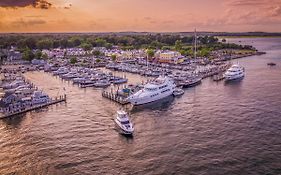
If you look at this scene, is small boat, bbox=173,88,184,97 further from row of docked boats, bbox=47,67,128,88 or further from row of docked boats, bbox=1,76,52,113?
row of docked boats, bbox=1,76,52,113

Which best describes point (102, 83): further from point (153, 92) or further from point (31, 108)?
point (31, 108)

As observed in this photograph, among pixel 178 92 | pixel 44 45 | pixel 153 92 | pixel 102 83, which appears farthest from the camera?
pixel 44 45

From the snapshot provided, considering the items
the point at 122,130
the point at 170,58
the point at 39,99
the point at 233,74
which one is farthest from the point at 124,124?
the point at 170,58

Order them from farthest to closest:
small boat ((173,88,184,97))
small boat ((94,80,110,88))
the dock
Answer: small boat ((94,80,110,88))
small boat ((173,88,184,97))
the dock

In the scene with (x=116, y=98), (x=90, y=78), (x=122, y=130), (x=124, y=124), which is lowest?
(x=122, y=130)

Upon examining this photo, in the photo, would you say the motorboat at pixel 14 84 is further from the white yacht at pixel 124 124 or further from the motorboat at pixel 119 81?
the white yacht at pixel 124 124

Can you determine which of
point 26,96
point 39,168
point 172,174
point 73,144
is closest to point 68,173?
point 39,168

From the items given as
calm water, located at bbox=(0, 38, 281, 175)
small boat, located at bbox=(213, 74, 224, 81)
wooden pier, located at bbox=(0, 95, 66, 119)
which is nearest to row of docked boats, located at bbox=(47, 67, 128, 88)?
calm water, located at bbox=(0, 38, 281, 175)
